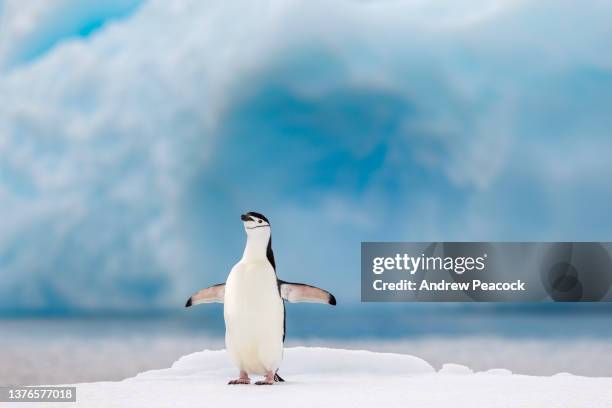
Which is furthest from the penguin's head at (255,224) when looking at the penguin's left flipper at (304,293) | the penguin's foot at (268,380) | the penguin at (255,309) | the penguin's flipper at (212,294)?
the penguin's foot at (268,380)

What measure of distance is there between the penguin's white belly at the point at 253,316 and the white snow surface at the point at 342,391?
0.24 metres

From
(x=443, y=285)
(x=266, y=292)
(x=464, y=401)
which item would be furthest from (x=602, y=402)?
(x=443, y=285)

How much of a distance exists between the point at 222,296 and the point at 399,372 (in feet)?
5.82

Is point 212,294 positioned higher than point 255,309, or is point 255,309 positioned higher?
point 212,294

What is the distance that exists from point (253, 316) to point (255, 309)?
0.16 feet

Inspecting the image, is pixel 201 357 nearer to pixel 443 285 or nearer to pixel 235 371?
pixel 235 371

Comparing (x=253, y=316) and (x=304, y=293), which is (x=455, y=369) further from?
(x=253, y=316)

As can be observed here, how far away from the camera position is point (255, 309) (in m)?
5.34

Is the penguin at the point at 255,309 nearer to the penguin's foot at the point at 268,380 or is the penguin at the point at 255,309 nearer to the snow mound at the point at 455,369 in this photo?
the penguin's foot at the point at 268,380

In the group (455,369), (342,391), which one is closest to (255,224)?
(342,391)

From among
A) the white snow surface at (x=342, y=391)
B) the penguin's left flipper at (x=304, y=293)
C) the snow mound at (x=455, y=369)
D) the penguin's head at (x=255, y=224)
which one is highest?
the penguin's head at (x=255, y=224)

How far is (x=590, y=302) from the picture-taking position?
23.7 ft

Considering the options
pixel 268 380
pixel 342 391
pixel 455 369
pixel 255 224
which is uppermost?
pixel 255 224

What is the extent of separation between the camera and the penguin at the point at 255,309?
5.34 meters
